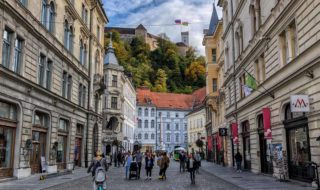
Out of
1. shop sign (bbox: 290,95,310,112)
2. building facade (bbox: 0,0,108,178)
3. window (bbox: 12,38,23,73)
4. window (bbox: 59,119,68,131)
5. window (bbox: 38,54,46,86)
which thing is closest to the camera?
shop sign (bbox: 290,95,310,112)

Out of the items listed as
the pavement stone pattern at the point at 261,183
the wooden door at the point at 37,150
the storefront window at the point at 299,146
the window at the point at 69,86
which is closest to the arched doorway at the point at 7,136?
the wooden door at the point at 37,150

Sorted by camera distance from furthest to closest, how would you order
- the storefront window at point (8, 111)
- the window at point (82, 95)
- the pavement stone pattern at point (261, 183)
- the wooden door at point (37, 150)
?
the window at point (82, 95), the wooden door at point (37, 150), the storefront window at point (8, 111), the pavement stone pattern at point (261, 183)

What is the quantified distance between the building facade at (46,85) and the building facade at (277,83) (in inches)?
513

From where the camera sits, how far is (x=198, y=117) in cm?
7206

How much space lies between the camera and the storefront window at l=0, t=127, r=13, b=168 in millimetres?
18250

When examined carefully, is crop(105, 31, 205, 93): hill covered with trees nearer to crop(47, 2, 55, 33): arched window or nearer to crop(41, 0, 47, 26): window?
crop(47, 2, 55, 33): arched window

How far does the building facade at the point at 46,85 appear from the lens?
1877cm

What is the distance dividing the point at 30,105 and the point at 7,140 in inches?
114

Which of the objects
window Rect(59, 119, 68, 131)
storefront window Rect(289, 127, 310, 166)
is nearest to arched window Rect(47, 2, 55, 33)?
window Rect(59, 119, 68, 131)

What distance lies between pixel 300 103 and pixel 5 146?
48.2 feet

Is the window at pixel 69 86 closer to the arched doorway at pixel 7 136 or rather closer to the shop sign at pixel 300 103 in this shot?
the arched doorway at pixel 7 136

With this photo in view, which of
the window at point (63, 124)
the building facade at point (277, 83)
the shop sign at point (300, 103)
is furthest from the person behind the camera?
the window at point (63, 124)

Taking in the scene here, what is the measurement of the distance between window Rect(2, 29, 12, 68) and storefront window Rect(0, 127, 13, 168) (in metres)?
3.44

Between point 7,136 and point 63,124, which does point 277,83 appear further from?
point 63,124
